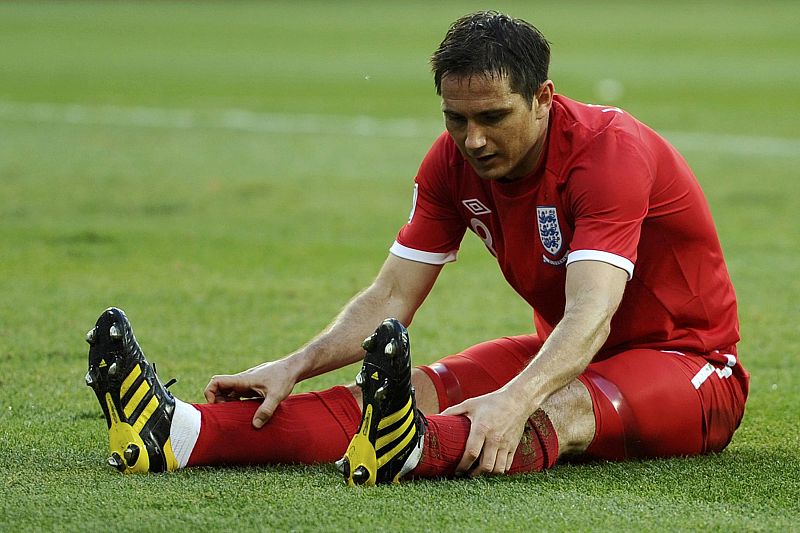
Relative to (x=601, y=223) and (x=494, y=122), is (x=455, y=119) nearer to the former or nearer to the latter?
(x=494, y=122)

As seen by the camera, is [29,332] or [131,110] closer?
[29,332]

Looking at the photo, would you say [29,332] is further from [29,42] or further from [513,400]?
[29,42]

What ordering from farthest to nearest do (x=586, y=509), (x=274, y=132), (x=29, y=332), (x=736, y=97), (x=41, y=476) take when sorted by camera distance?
1. (x=736, y=97)
2. (x=274, y=132)
3. (x=29, y=332)
4. (x=41, y=476)
5. (x=586, y=509)

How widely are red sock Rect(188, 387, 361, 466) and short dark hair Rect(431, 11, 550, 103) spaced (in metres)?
1.11

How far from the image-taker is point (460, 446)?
408 centimetres

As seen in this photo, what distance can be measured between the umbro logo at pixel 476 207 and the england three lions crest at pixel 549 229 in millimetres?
245

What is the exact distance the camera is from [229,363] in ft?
20.7

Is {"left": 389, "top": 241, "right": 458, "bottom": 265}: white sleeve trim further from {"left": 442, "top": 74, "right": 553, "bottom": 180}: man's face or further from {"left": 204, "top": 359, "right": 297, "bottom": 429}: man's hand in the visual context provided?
{"left": 204, "top": 359, "right": 297, "bottom": 429}: man's hand

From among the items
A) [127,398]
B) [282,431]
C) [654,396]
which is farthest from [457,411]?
[127,398]

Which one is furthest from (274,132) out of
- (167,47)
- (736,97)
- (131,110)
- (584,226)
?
(167,47)

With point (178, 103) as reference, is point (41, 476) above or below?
below

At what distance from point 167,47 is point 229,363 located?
30.3 m

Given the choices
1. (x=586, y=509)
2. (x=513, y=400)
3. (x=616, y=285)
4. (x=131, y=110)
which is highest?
(x=131, y=110)

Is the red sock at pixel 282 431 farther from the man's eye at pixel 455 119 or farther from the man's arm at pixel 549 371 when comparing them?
the man's eye at pixel 455 119
